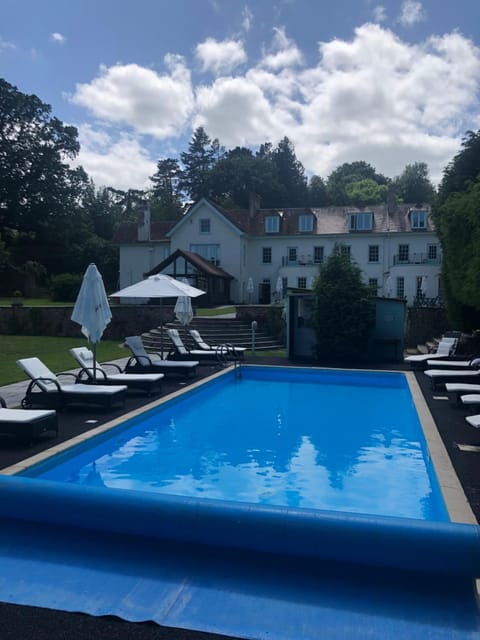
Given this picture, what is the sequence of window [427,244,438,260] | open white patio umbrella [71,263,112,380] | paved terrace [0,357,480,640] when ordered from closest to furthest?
paved terrace [0,357,480,640], open white patio umbrella [71,263,112,380], window [427,244,438,260]

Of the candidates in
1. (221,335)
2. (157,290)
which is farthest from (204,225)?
(157,290)

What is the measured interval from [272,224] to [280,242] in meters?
1.75

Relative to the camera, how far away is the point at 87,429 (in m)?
8.00

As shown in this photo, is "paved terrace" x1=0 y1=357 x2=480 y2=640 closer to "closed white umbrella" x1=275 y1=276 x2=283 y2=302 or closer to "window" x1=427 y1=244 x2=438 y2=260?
"closed white umbrella" x1=275 y1=276 x2=283 y2=302

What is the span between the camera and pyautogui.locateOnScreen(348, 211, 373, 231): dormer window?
130 ft

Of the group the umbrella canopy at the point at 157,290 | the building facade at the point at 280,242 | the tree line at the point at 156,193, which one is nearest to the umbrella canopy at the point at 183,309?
the umbrella canopy at the point at 157,290

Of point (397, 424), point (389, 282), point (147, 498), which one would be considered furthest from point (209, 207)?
point (147, 498)

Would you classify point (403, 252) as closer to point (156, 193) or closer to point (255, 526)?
point (255, 526)

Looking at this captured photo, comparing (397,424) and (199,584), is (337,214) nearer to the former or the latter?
(397,424)

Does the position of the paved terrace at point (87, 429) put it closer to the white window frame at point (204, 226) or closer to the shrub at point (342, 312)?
the shrub at point (342, 312)

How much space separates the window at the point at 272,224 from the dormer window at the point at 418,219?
10472mm

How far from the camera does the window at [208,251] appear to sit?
41.0 m

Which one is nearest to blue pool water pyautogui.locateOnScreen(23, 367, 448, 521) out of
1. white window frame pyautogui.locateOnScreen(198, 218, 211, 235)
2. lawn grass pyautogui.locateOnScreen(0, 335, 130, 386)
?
lawn grass pyautogui.locateOnScreen(0, 335, 130, 386)

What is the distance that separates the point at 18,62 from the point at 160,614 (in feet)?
41.7
